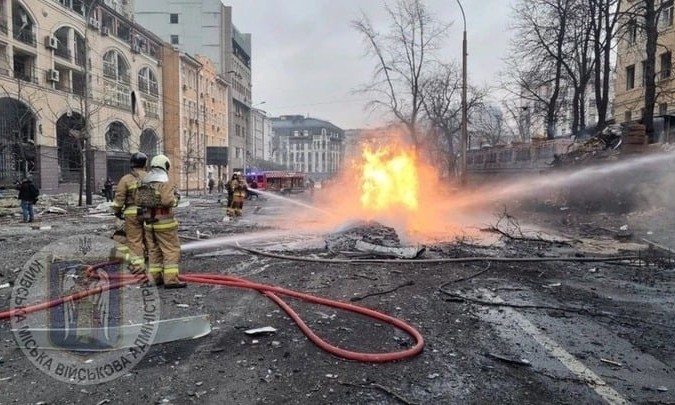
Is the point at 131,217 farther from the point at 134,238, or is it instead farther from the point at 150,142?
the point at 150,142

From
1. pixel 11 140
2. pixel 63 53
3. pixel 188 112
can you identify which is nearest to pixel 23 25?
pixel 63 53

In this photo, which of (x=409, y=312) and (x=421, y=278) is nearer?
(x=409, y=312)

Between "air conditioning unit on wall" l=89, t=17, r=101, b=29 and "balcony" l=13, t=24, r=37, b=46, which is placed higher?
"air conditioning unit on wall" l=89, t=17, r=101, b=29

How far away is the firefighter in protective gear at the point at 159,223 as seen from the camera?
20.1ft

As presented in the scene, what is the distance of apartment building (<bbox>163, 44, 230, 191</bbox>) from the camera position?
164ft

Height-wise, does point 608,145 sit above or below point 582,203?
above

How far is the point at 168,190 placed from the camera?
244 inches

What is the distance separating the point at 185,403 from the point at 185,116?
5371cm

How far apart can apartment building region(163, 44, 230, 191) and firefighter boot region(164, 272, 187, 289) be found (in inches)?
1551

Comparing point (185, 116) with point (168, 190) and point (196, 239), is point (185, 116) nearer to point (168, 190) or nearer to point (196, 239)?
point (196, 239)

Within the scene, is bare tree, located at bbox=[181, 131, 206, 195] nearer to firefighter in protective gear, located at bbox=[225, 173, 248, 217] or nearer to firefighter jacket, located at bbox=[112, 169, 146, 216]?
firefighter in protective gear, located at bbox=[225, 173, 248, 217]

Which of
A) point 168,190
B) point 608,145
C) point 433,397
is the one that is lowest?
point 433,397

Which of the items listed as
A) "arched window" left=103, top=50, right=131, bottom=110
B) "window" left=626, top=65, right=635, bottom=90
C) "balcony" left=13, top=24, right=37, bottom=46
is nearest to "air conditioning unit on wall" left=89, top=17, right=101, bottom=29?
"arched window" left=103, top=50, right=131, bottom=110

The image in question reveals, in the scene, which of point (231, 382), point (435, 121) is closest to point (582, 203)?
point (231, 382)
